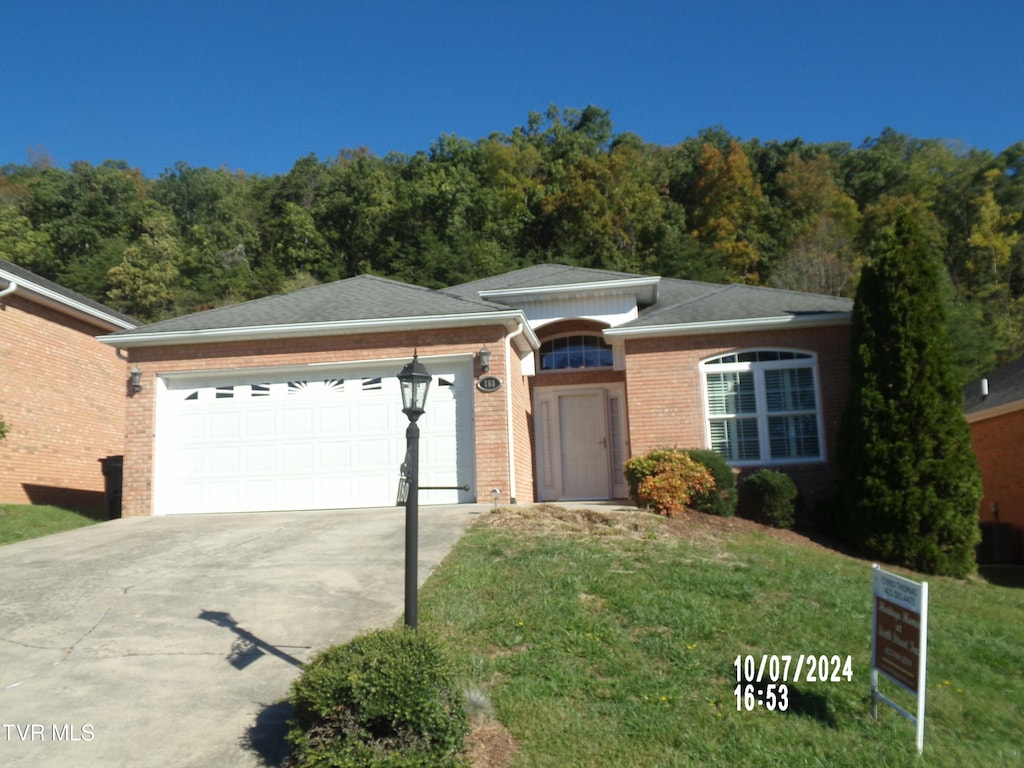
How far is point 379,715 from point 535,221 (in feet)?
119

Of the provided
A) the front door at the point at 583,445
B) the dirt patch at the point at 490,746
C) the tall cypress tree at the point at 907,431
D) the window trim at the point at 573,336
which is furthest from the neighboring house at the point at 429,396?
the dirt patch at the point at 490,746

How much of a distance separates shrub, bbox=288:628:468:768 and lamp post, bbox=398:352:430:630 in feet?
2.08

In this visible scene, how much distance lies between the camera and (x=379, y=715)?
4.29 metres

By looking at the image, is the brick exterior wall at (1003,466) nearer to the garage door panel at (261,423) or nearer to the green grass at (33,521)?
the garage door panel at (261,423)

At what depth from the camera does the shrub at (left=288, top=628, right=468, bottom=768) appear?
4.21 meters

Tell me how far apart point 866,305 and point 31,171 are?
47.2 m

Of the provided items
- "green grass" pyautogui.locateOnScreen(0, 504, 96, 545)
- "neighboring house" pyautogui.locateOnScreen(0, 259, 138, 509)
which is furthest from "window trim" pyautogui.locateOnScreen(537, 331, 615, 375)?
"neighboring house" pyautogui.locateOnScreen(0, 259, 138, 509)

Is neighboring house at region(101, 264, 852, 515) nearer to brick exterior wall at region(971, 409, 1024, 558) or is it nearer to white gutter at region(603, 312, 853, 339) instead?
white gutter at region(603, 312, 853, 339)

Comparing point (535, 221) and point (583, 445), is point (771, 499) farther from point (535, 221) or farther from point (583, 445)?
point (535, 221)

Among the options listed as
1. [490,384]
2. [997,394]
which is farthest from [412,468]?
[997,394]

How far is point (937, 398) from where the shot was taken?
36.3 ft

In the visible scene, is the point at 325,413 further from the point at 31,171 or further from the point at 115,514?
the point at 31,171

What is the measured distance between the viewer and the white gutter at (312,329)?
483 inches
